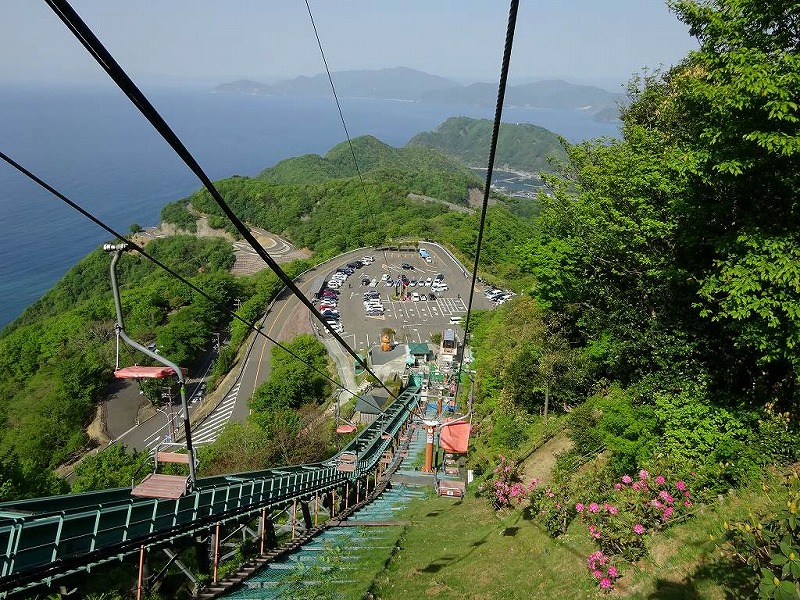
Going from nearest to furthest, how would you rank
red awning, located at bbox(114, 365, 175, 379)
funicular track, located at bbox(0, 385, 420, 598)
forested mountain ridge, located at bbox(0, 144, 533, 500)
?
funicular track, located at bbox(0, 385, 420, 598) < red awning, located at bbox(114, 365, 175, 379) < forested mountain ridge, located at bbox(0, 144, 533, 500)

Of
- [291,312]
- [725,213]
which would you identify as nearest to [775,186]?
[725,213]

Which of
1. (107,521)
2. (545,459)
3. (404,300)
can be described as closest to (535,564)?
(545,459)

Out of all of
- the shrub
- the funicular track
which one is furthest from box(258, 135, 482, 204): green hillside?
the shrub

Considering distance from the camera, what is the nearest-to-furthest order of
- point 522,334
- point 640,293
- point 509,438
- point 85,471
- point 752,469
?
1. point 752,469
2. point 640,293
3. point 509,438
4. point 522,334
5. point 85,471

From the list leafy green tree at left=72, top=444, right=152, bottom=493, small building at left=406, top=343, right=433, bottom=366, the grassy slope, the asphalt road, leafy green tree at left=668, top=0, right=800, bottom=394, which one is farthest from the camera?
the asphalt road

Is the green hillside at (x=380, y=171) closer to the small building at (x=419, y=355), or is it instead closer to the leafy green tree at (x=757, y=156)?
the small building at (x=419, y=355)

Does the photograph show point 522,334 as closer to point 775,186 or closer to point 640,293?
point 640,293

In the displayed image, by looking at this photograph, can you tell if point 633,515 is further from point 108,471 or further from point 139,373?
point 108,471

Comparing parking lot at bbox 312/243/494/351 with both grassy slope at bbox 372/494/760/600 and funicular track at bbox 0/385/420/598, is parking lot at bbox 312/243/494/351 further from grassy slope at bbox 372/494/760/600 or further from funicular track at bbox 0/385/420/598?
grassy slope at bbox 372/494/760/600
